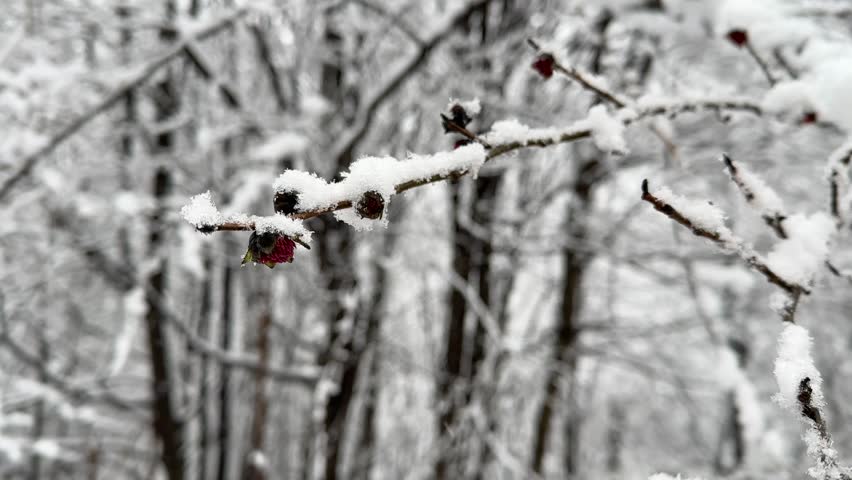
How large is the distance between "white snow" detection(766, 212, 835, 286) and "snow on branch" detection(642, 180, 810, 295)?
5 centimetres

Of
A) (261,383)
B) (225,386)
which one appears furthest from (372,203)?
(225,386)

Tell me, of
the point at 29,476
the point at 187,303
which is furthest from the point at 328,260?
the point at 29,476

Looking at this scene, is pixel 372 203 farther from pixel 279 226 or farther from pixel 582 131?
pixel 582 131

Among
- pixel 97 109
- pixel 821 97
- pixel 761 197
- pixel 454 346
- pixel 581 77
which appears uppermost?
pixel 97 109

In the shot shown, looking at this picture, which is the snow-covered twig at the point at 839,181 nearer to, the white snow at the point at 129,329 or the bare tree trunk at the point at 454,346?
the bare tree trunk at the point at 454,346

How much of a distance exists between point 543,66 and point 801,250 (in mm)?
507

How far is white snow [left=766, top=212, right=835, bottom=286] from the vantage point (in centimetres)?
82

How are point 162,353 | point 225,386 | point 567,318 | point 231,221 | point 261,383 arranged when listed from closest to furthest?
point 231,221 → point 261,383 → point 162,353 → point 567,318 → point 225,386

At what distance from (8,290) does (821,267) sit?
13.3 ft

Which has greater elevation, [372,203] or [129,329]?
[372,203]

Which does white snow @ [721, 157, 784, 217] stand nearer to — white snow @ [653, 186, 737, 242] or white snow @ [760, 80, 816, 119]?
white snow @ [653, 186, 737, 242]

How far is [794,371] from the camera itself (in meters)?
0.60

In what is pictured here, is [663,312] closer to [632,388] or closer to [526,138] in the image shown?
[632,388]

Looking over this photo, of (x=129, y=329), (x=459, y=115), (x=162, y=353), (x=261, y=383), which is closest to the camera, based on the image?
(x=459, y=115)
